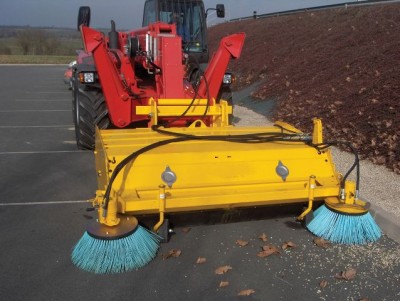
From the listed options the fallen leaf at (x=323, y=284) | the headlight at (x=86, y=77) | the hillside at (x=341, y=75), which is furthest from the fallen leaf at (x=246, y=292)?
the headlight at (x=86, y=77)

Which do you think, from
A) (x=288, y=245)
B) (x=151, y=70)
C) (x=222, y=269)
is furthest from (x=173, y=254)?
(x=151, y=70)

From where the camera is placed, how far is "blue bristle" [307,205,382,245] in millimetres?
4059

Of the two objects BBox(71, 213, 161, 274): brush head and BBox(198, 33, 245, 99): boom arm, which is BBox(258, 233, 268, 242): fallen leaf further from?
BBox(198, 33, 245, 99): boom arm

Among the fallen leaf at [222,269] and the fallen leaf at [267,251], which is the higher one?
the fallen leaf at [267,251]

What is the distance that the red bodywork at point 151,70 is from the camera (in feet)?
20.8

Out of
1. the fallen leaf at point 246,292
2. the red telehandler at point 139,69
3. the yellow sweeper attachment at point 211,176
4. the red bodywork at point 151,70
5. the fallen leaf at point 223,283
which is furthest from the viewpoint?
the red telehandler at point 139,69

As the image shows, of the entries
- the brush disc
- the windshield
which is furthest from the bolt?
the brush disc

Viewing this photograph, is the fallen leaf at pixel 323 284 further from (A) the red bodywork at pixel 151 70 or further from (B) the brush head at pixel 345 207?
(A) the red bodywork at pixel 151 70

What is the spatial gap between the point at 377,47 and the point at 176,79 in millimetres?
6027

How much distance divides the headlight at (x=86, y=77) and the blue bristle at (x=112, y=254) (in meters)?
3.84

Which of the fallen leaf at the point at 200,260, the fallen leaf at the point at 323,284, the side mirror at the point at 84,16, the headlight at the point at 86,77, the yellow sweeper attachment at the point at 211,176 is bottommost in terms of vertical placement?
the fallen leaf at the point at 200,260

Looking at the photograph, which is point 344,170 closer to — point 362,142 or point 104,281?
point 362,142

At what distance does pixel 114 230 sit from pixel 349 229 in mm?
2034

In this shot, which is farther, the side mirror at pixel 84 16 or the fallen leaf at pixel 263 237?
the side mirror at pixel 84 16
